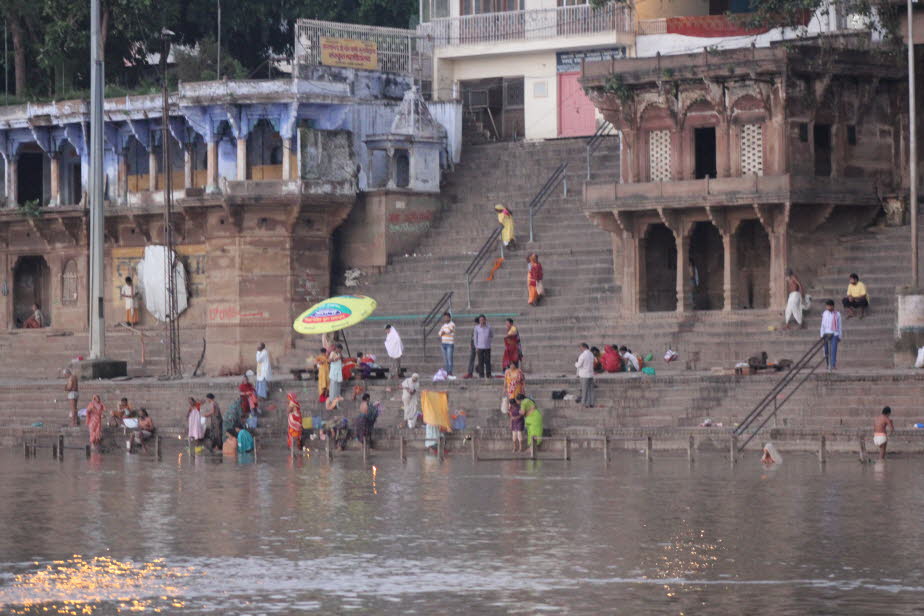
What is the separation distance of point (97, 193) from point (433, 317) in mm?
7176

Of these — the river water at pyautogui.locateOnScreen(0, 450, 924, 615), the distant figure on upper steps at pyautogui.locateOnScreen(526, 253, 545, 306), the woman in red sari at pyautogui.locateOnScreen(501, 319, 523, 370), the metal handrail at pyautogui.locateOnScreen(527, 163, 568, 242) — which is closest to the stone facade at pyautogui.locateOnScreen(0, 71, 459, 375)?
the metal handrail at pyautogui.locateOnScreen(527, 163, 568, 242)

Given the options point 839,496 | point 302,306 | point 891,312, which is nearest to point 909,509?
point 839,496

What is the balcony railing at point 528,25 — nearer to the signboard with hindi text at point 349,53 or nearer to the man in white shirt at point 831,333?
the signboard with hindi text at point 349,53

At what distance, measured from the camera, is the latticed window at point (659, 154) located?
37.8m

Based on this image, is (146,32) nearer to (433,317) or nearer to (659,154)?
(433,317)

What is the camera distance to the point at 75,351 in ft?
146

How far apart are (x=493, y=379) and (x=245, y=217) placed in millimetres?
9350

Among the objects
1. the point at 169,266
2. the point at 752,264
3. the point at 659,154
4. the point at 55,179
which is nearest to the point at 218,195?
the point at 169,266

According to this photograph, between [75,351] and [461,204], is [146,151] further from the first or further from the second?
[461,204]

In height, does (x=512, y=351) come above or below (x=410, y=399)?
above

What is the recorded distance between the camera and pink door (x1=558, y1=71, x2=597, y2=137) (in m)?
44.5

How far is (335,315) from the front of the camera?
35625mm

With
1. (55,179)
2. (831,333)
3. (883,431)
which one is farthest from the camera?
(55,179)

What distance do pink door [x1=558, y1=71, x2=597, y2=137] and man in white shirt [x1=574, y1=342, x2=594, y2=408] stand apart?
1312 cm
